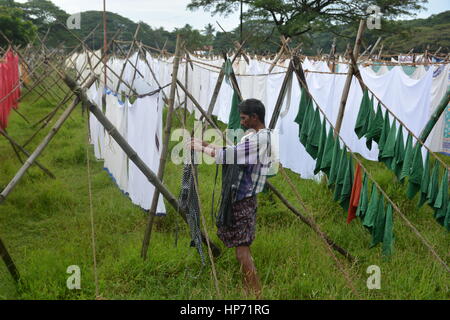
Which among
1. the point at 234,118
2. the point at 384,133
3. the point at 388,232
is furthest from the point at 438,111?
the point at 234,118

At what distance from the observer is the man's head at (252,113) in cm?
227

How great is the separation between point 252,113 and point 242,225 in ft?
2.37

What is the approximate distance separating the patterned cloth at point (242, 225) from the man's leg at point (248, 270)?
0.05 m

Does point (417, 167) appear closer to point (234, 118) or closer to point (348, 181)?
point (348, 181)

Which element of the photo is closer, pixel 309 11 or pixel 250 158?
pixel 250 158

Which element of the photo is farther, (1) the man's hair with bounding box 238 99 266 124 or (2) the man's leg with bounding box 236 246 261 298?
(2) the man's leg with bounding box 236 246 261 298

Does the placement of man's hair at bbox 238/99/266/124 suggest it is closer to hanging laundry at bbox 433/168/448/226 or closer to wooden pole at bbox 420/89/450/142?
hanging laundry at bbox 433/168/448/226

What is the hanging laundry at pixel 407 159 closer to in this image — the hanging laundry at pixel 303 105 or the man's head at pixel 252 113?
the hanging laundry at pixel 303 105

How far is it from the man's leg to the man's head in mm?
811

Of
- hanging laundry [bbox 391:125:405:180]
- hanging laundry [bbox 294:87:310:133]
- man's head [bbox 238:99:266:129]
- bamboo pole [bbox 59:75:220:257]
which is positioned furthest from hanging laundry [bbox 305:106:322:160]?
bamboo pole [bbox 59:75:220:257]

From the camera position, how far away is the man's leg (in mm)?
2436

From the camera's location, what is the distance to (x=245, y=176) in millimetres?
2354

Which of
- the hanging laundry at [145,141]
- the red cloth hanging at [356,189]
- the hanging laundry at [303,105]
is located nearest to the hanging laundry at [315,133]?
the hanging laundry at [303,105]
